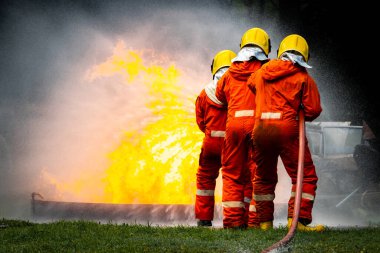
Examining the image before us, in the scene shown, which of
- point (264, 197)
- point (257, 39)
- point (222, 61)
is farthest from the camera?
point (222, 61)

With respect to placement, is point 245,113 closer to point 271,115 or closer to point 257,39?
point 271,115

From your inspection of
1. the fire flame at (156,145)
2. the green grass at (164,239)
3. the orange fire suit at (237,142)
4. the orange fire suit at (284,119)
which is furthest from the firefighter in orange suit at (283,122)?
the fire flame at (156,145)

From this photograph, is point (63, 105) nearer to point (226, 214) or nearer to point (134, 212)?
point (134, 212)

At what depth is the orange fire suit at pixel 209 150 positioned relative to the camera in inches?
317

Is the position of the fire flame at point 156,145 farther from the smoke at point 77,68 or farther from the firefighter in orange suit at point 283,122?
the firefighter in orange suit at point 283,122

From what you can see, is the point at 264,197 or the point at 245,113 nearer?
the point at 264,197

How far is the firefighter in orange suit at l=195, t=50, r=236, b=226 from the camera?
807 centimetres

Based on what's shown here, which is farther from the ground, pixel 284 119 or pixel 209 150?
pixel 284 119

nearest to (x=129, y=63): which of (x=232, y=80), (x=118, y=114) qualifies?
(x=118, y=114)

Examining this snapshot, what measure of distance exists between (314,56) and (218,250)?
10845 mm

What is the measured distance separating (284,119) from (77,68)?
8.47m

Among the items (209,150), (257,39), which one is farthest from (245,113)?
(209,150)

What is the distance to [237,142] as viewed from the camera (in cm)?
726

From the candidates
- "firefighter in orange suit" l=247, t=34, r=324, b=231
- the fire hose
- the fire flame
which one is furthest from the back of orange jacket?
the fire flame
